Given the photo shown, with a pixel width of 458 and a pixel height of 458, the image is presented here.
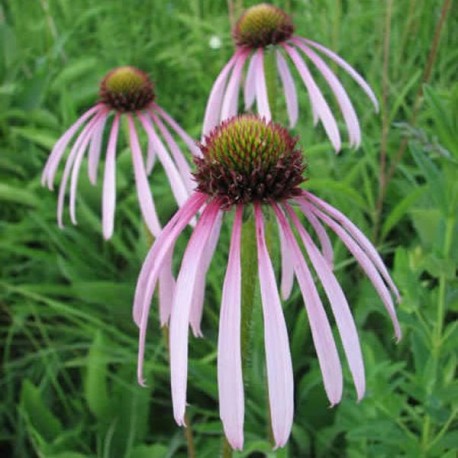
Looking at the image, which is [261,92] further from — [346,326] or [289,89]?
[346,326]

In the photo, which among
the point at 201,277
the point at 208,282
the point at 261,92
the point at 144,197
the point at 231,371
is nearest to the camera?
the point at 231,371

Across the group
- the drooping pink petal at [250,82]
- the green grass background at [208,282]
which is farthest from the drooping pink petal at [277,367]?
the drooping pink petal at [250,82]

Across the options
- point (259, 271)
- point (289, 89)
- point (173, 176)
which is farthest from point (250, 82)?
point (259, 271)

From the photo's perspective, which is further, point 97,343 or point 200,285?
point 97,343

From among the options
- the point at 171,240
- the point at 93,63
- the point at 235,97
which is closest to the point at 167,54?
the point at 93,63

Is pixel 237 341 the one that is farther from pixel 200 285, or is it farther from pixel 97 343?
pixel 97 343

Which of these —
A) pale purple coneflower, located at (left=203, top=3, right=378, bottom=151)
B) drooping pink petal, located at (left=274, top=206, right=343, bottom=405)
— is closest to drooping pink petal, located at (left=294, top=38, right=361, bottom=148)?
pale purple coneflower, located at (left=203, top=3, right=378, bottom=151)
